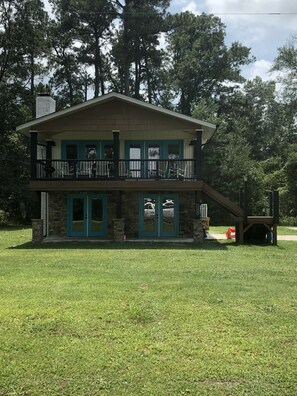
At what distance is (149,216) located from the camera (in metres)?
17.7

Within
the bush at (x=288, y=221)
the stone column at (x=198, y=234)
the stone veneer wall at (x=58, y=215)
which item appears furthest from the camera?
the bush at (x=288, y=221)

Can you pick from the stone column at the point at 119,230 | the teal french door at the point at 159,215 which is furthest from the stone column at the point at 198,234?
the stone column at the point at 119,230

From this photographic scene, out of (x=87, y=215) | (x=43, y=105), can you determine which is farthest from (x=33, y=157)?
(x=43, y=105)

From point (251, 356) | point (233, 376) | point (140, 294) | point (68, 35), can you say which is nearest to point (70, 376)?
point (233, 376)

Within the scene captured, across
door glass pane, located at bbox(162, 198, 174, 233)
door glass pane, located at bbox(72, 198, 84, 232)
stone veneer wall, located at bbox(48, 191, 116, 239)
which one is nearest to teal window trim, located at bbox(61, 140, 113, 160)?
stone veneer wall, located at bbox(48, 191, 116, 239)

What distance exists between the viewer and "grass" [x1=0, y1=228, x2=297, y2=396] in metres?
3.71

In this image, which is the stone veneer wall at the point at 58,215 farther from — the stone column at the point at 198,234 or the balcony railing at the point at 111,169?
the stone column at the point at 198,234

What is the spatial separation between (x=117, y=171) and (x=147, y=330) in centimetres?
1138

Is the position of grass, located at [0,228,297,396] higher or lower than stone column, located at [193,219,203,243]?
lower

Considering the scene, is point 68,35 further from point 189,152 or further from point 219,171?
point 189,152

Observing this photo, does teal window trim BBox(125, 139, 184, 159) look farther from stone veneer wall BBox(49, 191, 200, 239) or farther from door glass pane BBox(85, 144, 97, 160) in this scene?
stone veneer wall BBox(49, 191, 200, 239)

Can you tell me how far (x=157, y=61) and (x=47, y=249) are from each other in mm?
31082

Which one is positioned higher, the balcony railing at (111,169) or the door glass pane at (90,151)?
the door glass pane at (90,151)

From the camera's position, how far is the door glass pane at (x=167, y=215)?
17656 mm
